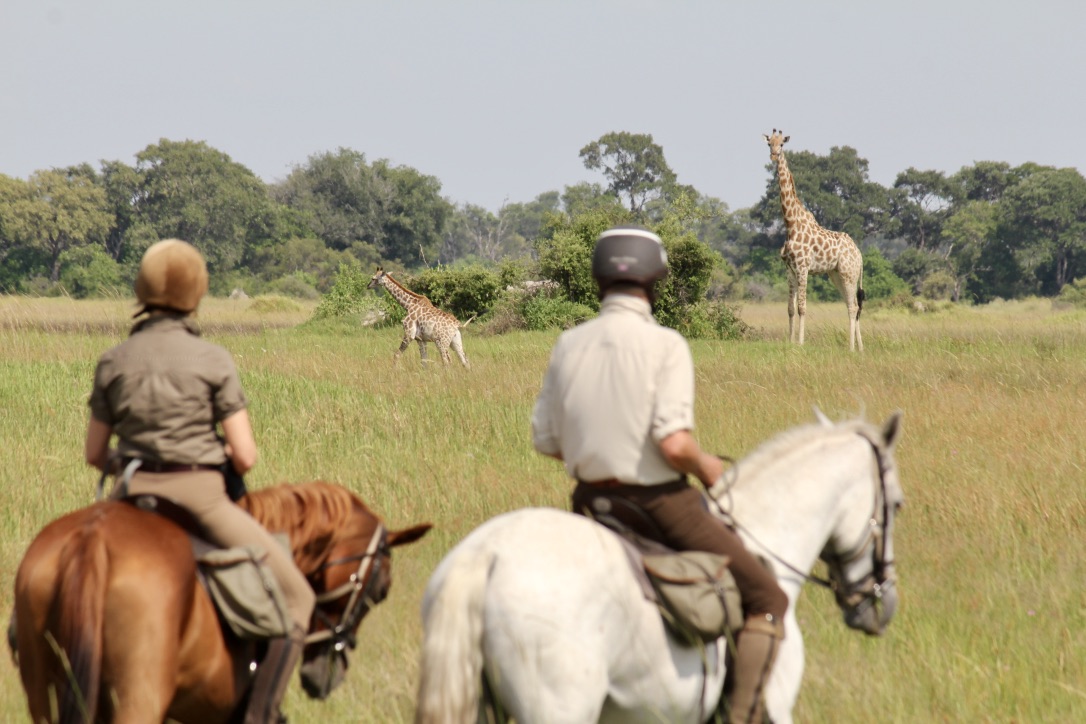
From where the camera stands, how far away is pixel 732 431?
419 inches

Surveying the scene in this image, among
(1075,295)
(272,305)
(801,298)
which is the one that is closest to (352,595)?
(801,298)

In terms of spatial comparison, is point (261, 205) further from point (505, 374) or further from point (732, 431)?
point (732, 431)

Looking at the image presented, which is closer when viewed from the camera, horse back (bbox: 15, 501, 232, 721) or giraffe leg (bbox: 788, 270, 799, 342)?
horse back (bbox: 15, 501, 232, 721)

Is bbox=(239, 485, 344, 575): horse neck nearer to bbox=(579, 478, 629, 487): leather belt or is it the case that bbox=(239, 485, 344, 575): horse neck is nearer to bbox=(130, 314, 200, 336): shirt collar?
bbox=(130, 314, 200, 336): shirt collar

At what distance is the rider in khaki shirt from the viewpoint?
3432 mm

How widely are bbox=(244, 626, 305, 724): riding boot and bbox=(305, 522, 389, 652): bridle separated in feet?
0.88

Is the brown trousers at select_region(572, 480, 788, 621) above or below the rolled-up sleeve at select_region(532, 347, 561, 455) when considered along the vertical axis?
below

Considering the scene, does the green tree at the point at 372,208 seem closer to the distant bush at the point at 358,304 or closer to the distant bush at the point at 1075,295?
the distant bush at the point at 1075,295

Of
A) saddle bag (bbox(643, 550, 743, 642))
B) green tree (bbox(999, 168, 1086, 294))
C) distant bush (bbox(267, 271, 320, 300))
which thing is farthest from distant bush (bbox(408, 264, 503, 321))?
green tree (bbox(999, 168, 1086, 294))

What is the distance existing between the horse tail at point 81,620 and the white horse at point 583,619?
902 mm

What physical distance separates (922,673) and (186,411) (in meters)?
3.52

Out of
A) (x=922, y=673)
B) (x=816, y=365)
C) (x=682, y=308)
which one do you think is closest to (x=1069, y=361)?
(x=816, y=365)

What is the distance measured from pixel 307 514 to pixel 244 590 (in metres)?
0.52

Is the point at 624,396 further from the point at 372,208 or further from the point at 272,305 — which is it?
the point at 372,208
